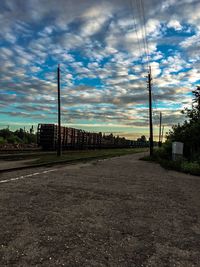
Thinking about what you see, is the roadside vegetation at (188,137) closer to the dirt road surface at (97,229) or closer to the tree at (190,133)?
the tree at (190,133)

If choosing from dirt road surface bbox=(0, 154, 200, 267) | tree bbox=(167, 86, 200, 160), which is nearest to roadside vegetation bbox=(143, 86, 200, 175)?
tree bbox=(167, 86, 200, 160)

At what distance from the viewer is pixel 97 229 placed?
14.9 feet

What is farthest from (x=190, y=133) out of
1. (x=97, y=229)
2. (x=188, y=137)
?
(x=97, y=229)

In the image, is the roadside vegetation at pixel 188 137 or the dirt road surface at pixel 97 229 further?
the roadside vegetation at pixel 188 137

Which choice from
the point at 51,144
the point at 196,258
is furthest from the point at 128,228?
the point at 51,144

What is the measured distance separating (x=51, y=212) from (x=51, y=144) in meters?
34.2

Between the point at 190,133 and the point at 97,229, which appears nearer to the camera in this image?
the point at 97,229

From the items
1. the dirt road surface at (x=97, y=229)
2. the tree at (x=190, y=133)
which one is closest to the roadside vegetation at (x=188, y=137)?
the tree at (x=190, y=133)

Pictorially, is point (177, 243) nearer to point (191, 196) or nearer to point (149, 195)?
point (149, 195)

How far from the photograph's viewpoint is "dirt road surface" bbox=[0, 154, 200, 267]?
11.2 feet

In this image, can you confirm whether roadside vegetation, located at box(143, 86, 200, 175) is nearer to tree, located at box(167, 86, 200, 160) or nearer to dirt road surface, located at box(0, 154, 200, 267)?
tree, located at box(167, 86, 200, 160)

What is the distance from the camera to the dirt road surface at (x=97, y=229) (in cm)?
342

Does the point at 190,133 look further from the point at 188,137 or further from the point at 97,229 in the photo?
the point at 97,229

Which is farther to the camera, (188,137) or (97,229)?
(188,137)
